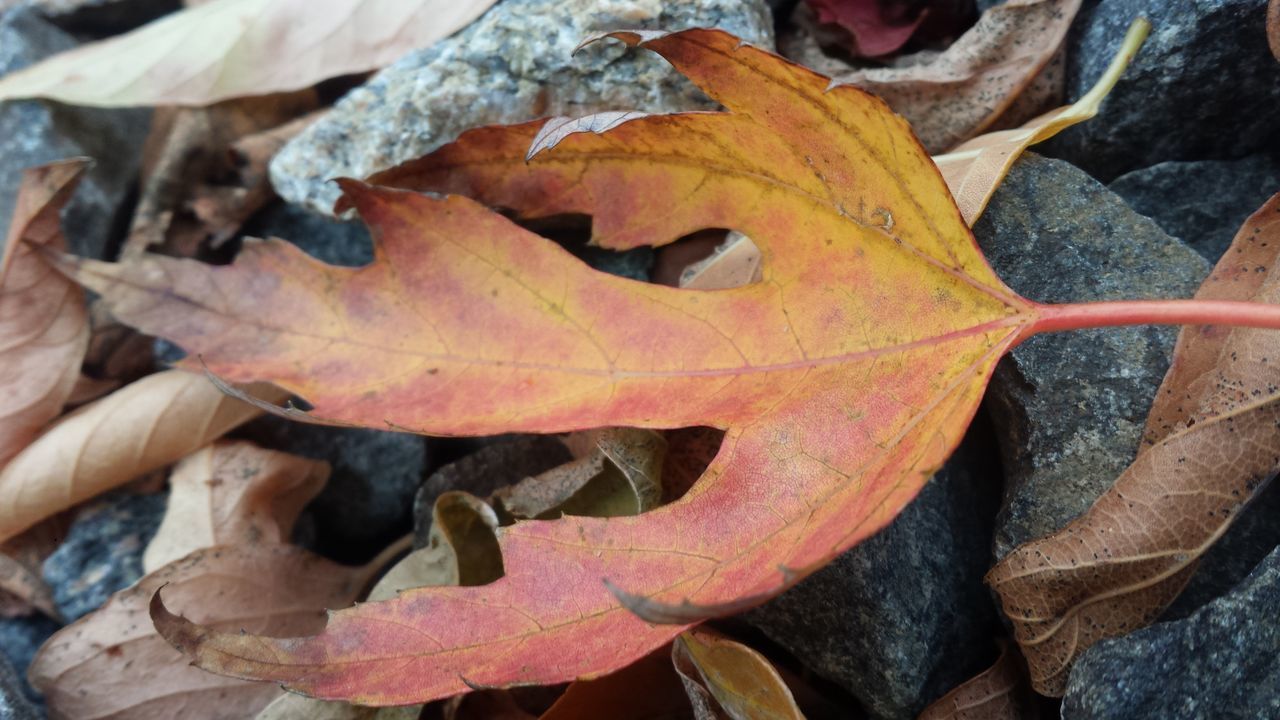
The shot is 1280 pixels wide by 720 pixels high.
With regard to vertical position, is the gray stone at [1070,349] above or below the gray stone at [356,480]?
above

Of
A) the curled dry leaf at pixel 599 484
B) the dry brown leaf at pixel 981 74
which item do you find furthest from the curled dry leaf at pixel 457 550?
Answer: the dry brown leaf at pixel 981 74

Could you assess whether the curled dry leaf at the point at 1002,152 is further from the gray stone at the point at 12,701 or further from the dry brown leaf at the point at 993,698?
the gray stone at the point at 12,701

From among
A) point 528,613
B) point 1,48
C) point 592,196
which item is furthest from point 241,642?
point 1,48

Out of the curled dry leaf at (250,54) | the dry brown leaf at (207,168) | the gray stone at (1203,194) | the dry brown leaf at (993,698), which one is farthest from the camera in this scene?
the dry brown leaf at (207,168)

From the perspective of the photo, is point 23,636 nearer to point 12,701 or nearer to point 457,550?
point 12,701

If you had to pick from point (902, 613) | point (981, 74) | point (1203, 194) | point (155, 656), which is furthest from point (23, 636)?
point (1203, 194)

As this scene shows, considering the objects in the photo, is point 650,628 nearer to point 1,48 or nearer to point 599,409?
point 599,409
